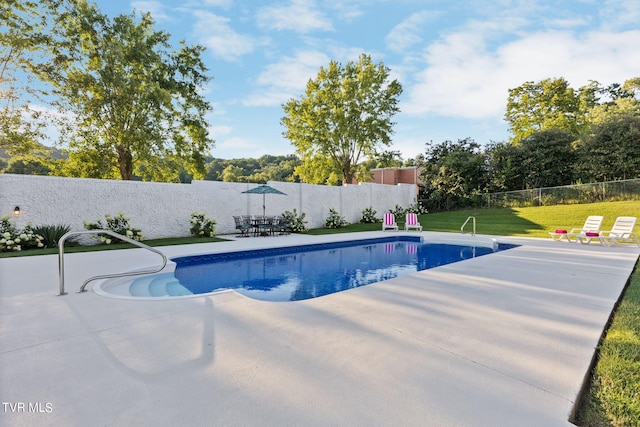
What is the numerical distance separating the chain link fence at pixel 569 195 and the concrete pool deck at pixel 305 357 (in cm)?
1603

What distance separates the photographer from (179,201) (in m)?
11.7

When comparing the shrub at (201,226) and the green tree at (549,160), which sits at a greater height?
the green tree at (549,160)

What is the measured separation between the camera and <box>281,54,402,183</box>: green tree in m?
22.1

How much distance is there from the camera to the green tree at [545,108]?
25469 millimetres

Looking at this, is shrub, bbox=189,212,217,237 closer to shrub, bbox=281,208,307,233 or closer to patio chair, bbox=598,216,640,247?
shrub, bbox=281,208,307,233

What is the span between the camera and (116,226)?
385 inches

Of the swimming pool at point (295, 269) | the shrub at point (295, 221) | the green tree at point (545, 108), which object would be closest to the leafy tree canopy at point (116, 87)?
the shrub at point (295, 221)

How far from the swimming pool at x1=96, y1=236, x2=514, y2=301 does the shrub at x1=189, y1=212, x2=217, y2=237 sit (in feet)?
12.3

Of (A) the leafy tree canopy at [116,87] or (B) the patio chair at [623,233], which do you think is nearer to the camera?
(B) the patio chair at [623,233]

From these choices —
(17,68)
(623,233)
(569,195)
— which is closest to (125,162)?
(17,68)

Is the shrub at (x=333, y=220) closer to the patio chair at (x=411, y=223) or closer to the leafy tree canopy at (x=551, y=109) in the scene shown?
the patio chair at (x=411, y=223)

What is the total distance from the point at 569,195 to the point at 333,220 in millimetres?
13578

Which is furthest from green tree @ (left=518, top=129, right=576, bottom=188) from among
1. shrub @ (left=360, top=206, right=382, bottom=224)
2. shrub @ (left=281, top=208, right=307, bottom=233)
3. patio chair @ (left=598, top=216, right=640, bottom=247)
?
shrub @ (left=281, top=208, right=307, bottom=233)

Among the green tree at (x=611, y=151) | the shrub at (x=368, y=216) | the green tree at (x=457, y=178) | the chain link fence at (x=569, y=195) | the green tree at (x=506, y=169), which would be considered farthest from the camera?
the green tree at (x=457, y=178)
